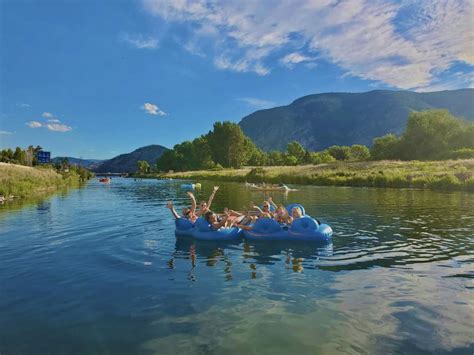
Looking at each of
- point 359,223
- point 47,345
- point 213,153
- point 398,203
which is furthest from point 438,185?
point 213,153

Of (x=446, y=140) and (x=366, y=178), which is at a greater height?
(x=446, y=140)

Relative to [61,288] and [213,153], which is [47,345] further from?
[213,153]

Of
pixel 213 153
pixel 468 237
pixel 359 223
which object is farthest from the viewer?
pixel 213 153

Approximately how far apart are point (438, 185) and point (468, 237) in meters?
24.6

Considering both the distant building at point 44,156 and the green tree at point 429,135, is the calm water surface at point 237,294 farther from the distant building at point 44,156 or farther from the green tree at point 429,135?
the distant building at point 44,156

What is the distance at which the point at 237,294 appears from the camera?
8.05 metres

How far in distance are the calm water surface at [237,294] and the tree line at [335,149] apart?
56.5 meters

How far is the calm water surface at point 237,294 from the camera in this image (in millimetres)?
5984

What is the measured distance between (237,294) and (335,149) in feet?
457

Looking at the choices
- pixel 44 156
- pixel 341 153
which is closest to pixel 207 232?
pixel 44 156

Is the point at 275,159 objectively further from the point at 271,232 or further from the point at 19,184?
the point at 271,232

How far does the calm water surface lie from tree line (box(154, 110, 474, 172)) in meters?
56.5

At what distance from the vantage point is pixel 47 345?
19.4ft

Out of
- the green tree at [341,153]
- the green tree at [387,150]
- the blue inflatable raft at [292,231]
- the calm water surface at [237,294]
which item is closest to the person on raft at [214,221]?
the calm water surface at [237,294]
